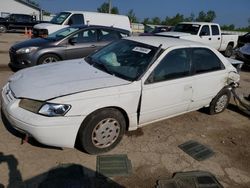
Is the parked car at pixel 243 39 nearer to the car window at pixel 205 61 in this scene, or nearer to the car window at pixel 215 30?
the car window at pixel 215 30

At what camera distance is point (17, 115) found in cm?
321

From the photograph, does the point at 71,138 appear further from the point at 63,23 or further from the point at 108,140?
the point at 63,23

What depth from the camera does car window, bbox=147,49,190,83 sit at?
12.7ft

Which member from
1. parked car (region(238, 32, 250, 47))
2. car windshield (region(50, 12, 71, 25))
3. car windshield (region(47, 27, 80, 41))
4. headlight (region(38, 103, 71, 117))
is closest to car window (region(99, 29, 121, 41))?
car windshield (region(47, 27, 80, 41))

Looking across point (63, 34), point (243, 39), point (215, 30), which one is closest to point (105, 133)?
point (63, 34)

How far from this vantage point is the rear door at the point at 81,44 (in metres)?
7.39

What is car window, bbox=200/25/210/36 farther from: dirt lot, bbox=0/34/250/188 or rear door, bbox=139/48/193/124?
→ rear door, bbox=139/48/193/124

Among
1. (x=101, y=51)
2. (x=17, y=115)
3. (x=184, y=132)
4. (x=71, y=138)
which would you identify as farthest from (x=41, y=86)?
(x=184, y=132)

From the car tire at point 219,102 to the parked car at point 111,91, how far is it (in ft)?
0.79

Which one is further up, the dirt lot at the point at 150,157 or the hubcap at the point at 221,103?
the hubcap at the point at 221,103

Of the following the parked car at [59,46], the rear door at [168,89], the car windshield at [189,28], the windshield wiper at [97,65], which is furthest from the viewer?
the car windshield at [189,28]

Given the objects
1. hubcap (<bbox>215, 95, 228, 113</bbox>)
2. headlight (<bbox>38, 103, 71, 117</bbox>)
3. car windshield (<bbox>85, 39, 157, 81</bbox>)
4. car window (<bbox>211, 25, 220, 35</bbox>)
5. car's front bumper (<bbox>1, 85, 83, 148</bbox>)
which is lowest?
hubcap (<bbox>215, 95, 228, 113</bbox>)

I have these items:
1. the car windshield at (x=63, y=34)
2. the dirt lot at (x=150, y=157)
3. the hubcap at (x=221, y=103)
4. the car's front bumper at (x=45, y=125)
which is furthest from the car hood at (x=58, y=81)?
the car windshield at (x=63, y=34)

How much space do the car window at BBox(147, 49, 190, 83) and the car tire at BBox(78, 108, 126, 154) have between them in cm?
76
